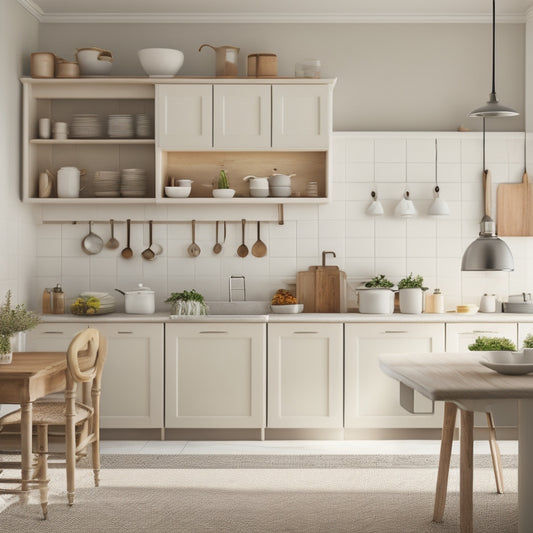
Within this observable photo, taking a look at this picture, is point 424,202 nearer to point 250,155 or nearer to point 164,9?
point 250,155

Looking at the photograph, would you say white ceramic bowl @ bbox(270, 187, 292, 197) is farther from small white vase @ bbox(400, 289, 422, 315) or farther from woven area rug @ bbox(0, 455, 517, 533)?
woven area rug @ bbox(0, 455, 517, 533)

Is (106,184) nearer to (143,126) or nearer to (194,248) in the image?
(143,126)

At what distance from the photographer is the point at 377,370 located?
214 inches

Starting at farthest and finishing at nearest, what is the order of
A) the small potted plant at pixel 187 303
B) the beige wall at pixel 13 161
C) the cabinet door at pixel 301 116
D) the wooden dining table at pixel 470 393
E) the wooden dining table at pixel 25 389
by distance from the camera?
the cabinet door at pixel 301 116
the small potted plant at pixel 187 303
the beige wall at pixel 13 161
the wooden dining table at pixel 25 389
the wooden dining table at pixel 470 393

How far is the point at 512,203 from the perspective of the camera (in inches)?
234

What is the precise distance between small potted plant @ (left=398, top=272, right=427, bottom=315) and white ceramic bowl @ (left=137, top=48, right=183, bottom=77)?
234cm

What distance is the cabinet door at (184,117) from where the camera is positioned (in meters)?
5.62

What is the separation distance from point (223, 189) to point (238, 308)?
0.92 metres

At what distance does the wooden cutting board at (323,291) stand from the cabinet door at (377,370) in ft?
1.71

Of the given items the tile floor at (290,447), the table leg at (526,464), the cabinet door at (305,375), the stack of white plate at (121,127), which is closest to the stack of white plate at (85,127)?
the stack of white plate at (121,127)

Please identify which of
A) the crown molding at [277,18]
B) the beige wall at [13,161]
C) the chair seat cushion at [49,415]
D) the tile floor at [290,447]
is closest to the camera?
the chair seat cushion at [49,415]

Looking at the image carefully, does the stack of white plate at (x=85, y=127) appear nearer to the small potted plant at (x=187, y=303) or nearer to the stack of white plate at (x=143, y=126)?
the stack of white plate at (x=143, y=126)

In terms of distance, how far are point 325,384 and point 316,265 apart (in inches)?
40.3

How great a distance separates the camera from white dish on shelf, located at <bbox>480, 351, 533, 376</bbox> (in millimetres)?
3131
